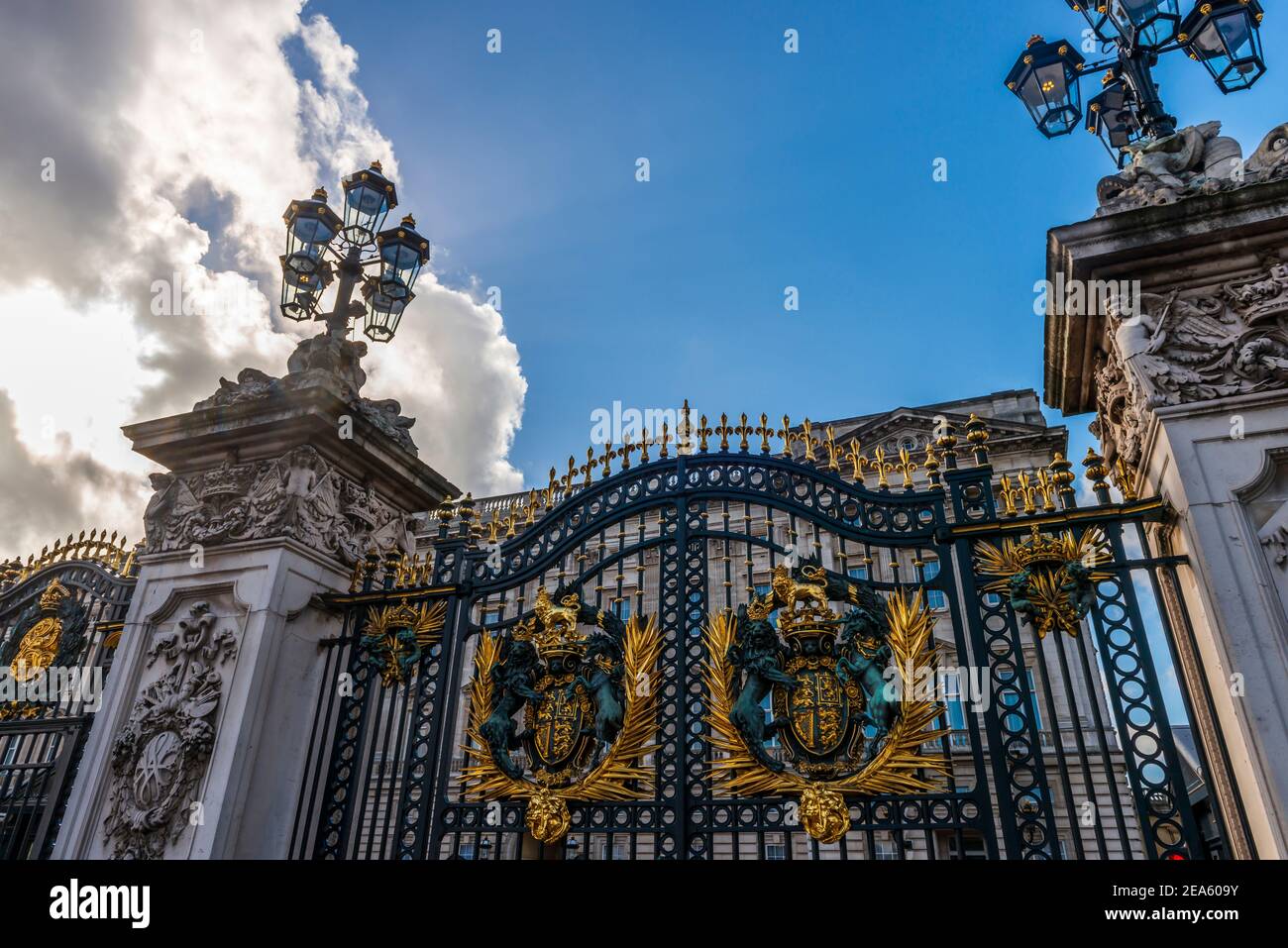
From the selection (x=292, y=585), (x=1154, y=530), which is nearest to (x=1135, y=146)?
(x=1154, y=530)

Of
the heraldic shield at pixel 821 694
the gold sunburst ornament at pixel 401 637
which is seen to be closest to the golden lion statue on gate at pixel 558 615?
the gold sunburst ornament at pixel 401 637

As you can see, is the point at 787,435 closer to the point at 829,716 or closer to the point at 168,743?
the point at 829,716

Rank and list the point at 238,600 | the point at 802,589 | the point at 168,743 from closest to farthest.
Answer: the point at 802,589, the point at 168,743, the point at 238,600

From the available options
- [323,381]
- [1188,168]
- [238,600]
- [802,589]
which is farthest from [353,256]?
[1188,168]

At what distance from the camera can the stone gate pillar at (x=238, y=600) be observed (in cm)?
588

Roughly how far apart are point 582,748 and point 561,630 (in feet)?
2.83

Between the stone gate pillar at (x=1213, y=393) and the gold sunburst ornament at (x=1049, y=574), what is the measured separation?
0.50m

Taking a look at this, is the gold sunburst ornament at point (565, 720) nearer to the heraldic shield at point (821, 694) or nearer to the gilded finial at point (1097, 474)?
the heraldic shield at point (821, 694)

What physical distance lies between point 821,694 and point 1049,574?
168cm

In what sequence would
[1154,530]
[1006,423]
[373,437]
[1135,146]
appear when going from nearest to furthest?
[1154,530]
[1135,146]
[373,437]
[1006,423]

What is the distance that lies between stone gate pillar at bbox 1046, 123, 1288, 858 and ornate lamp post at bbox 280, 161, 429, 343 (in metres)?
5.20

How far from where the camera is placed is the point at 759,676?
17.9ft
